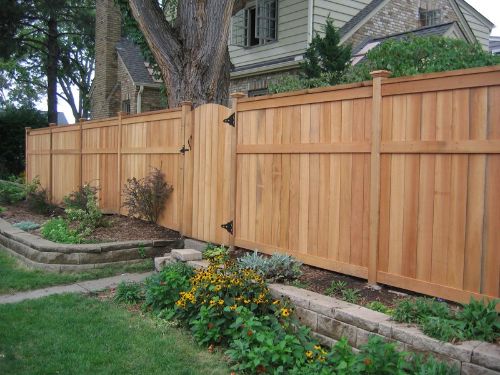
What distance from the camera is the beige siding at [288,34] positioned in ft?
45.3

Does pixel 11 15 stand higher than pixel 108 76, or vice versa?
pixel 11 15

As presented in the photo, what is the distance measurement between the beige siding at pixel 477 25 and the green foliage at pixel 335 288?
49.9 feet

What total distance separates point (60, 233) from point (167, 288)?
3314 millimetres

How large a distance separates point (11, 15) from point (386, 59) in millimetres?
20286

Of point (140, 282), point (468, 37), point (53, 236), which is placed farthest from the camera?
point (468, 37)

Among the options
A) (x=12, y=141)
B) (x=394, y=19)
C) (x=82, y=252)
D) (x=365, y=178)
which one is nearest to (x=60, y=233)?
(x=82, y=252)

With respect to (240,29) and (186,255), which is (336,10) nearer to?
(240,29)

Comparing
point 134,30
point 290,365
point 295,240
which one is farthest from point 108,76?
point 290,365

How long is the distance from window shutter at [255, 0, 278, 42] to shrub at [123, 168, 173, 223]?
7.77 m

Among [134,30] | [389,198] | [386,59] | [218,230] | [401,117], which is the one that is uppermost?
[134,30]

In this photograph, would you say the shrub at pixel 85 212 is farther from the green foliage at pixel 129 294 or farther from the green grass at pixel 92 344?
the green grass at pixel 92 344

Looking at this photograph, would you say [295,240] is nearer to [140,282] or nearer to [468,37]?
[140,282]

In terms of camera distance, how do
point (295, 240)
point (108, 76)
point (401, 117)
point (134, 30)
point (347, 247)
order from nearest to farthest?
point (401, 117)
point (347, 247)
point (295, 240)
point (134, 30)
point (108, 76)

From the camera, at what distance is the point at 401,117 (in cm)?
433
